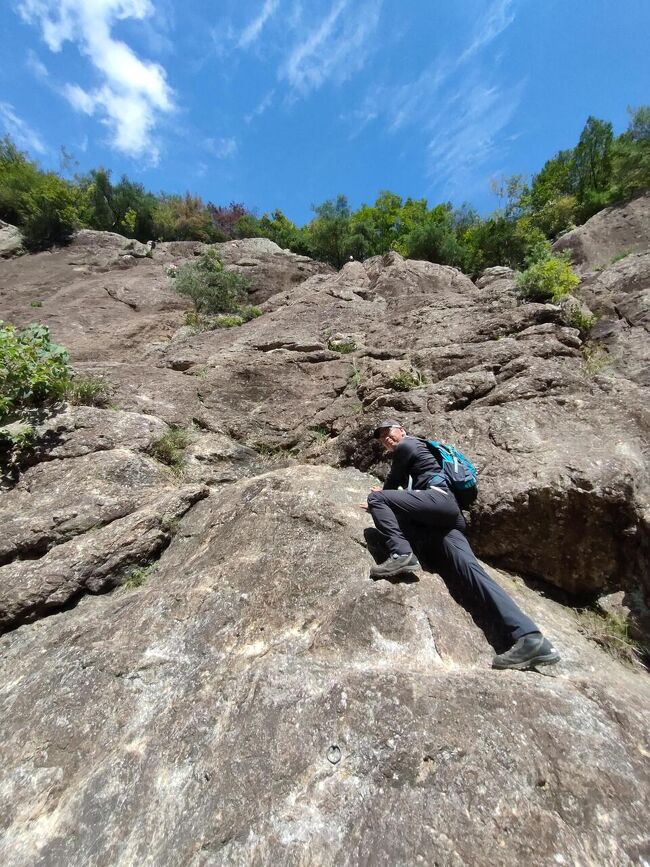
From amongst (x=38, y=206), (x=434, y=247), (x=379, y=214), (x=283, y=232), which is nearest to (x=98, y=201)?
(x=38, y=206)

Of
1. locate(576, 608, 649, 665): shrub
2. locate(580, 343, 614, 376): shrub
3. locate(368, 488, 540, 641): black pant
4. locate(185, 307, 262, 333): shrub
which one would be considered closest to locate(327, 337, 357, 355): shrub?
locate(185, 307, 262, 333): shrub

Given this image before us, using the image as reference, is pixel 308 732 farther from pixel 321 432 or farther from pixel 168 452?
pixel 321 432

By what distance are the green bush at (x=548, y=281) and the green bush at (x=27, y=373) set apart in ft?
34.1

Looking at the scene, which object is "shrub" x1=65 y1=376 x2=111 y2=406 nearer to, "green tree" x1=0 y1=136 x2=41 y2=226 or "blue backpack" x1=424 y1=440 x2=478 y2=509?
"blue backpack" x1=424 y1=440 x2=478 y2=509

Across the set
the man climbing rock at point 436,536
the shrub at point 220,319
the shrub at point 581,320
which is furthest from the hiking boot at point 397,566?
the shrub at point 220,319

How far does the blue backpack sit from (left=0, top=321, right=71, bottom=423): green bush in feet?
22.9

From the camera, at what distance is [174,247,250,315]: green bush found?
52.4 feet

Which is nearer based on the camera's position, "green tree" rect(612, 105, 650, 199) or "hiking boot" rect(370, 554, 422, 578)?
"hiking boot" rect(370, 554, 422, 578)

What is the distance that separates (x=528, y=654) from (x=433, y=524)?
161cm

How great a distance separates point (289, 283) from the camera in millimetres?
20047

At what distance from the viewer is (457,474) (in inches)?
214

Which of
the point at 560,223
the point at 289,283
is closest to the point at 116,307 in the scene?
the point at 289,283

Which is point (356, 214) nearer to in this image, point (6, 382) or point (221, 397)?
point (221, 397)

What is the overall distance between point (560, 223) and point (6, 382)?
2887 cm
